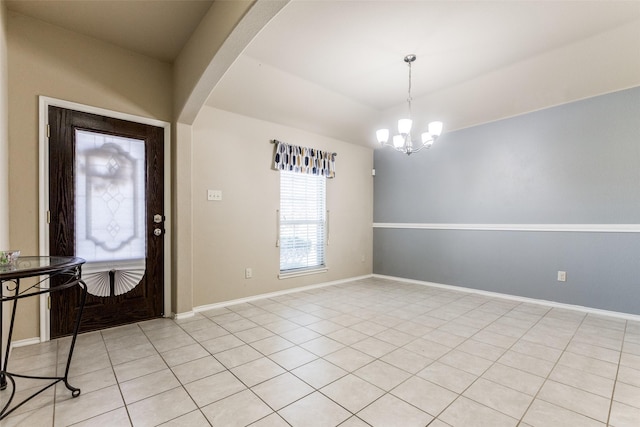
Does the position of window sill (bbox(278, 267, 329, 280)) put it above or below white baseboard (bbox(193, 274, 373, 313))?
above

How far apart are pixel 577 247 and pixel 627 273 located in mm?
504

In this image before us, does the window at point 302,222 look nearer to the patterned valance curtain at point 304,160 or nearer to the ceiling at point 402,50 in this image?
the patterned valance curtain at point 304,160

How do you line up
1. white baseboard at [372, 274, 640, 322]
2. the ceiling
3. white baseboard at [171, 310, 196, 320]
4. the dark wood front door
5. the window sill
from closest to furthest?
the ceiling < the dark wood front door < white baseboard at [171, 310, 196, 320] < white baseboard at [372, 274, 640, 322] < the window sill

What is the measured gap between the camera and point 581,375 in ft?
6.88

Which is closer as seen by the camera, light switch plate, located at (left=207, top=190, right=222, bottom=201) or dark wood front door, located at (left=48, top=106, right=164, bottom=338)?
dark wood front door, located at (left=48, top=106, right=164, bottom=338)

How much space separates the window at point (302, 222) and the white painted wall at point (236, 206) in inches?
5.9

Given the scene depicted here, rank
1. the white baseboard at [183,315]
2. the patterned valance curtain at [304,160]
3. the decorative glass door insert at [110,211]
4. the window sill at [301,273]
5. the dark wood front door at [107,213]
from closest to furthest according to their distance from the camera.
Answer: the dark wood front door at [107,213] < the decorative glass door insert at [110,211] < the white baseboard at [183,315] < the patterned valance curtain at [304,160] < the window sill at [301,273]

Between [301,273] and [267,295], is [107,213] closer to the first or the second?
[267,295]

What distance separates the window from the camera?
4.44 m

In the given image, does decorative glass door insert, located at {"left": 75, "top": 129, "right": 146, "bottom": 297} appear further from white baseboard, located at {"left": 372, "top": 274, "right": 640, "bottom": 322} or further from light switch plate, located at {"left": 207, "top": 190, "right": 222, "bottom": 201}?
white baseboard, located at {"left": 372, "top": 274, "right": 640, "bottom": 322}

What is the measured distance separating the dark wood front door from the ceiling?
878mm

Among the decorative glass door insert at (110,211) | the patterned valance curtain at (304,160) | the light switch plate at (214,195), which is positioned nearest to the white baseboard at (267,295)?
the decorative glass door insert at (110,211)

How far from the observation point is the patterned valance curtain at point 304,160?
422 centimetres

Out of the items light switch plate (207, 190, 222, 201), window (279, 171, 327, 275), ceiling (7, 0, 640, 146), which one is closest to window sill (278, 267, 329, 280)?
window (279, 171, 327, 275)
